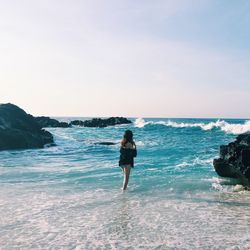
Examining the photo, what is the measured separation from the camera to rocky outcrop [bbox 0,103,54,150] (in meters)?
30.7

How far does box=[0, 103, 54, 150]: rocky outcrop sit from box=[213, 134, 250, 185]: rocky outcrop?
20.2 meters

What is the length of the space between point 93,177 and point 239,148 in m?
5.72

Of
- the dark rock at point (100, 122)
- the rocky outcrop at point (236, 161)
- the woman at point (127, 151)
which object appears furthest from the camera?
the dark rock at point (100, 122)

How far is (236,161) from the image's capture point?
13383mm

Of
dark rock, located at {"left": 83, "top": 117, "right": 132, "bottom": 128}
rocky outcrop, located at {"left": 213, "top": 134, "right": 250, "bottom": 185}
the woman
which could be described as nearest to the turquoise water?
rocky outcrop, located at {"left": 213, "top": 134, "right": 250, "bottom": 185}

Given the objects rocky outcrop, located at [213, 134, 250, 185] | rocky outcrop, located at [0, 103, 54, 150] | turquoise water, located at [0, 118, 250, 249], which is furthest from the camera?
rocky outcrop, located at [0, 103, 54, 150]

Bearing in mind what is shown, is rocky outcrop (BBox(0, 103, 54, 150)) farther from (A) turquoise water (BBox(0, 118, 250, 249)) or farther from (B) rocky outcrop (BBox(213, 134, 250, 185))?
(B) rocky outcrop (BBox(213, 134, 250, 185))

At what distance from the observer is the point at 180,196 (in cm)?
1066

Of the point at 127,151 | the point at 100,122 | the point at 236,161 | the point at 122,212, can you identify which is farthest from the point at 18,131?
the point at 100,122

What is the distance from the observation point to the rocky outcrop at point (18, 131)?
30656 millimetres

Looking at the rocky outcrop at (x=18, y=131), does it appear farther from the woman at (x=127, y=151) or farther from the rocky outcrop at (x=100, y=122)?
the rocky outcrop at (x=100, y=122)

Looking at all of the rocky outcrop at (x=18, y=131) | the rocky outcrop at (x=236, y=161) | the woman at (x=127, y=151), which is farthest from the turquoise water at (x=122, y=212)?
the rocky outcrop at (x=18, y=131)

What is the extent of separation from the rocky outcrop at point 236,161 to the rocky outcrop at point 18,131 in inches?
797

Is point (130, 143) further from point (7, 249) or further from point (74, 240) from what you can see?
point (7, 249)
